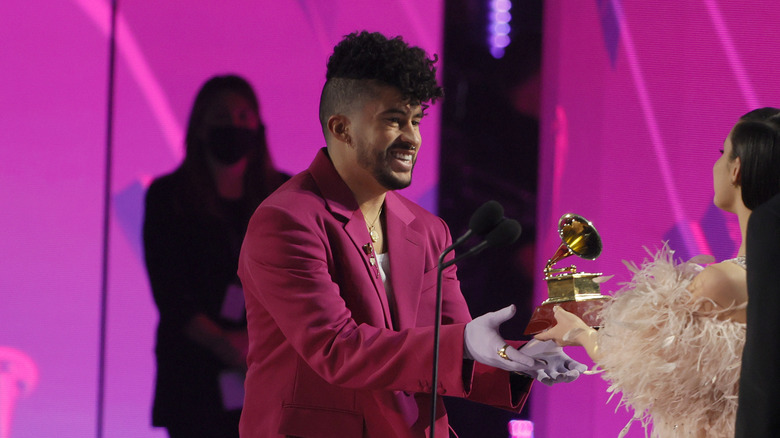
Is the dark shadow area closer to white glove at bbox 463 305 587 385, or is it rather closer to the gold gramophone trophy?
the gold gramophone trophy

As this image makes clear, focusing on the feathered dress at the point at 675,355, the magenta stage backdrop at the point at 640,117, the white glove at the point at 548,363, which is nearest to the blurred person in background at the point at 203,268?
the magenta stage backdrop at the point at 640,117

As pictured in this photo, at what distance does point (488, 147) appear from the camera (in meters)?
4.04

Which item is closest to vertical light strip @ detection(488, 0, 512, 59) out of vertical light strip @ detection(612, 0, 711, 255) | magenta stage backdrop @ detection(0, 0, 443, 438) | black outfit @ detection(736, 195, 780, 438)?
vertical light strip @ detection(612, 0, 711, 255)

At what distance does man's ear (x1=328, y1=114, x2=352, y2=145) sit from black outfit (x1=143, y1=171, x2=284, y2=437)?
1.20 m

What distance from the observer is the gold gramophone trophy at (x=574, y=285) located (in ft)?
8.27

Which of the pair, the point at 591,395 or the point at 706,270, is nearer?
the point at 706,270

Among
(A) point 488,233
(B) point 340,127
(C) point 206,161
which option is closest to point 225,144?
(C) point 206,161

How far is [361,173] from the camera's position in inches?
105

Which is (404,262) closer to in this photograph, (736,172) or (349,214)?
(349,214)

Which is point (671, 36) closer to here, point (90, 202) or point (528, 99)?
point (528, 99)

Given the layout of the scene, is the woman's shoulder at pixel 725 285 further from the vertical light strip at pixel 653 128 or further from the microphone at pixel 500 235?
the vertical light strip at pixel 653 128

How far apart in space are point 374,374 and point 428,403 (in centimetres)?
A: 35

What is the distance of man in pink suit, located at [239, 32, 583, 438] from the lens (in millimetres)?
2238

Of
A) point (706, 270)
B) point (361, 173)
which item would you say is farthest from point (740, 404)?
point (361, 173)
